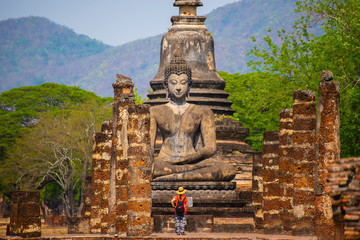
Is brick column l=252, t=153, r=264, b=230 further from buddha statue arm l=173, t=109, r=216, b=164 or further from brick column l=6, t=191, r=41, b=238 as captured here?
brick column l=6, t=191, r=41, b=238

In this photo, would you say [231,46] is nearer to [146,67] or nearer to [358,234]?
[146,67]

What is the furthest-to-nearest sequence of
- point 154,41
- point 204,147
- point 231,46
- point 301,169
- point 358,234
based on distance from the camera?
point 154,41, point 231,46, point 204,147, point 301,169, point 358,234

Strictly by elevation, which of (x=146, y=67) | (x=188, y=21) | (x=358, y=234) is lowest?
(x=358, y=234)

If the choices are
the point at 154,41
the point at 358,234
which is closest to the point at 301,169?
the point at 358,234

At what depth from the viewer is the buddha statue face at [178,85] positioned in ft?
70.9

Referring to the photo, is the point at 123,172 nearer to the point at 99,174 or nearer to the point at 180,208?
the point at 180,208

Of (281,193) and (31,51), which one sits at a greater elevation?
(31,51)

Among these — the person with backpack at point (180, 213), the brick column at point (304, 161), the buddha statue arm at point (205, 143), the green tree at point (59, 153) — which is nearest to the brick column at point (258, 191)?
the buddha statue arm at point (205, 143)

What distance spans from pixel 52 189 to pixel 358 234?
4890cm

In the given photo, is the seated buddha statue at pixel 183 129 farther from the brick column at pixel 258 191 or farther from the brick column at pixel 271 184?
the brick column at pixel 271 184

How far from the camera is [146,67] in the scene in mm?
164500

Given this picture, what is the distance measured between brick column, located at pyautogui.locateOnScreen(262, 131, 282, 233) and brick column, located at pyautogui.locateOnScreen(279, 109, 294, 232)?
0.17m

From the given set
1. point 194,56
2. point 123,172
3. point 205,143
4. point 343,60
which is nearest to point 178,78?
point 205,143

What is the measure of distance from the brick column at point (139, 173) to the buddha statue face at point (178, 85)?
3.85 metres
